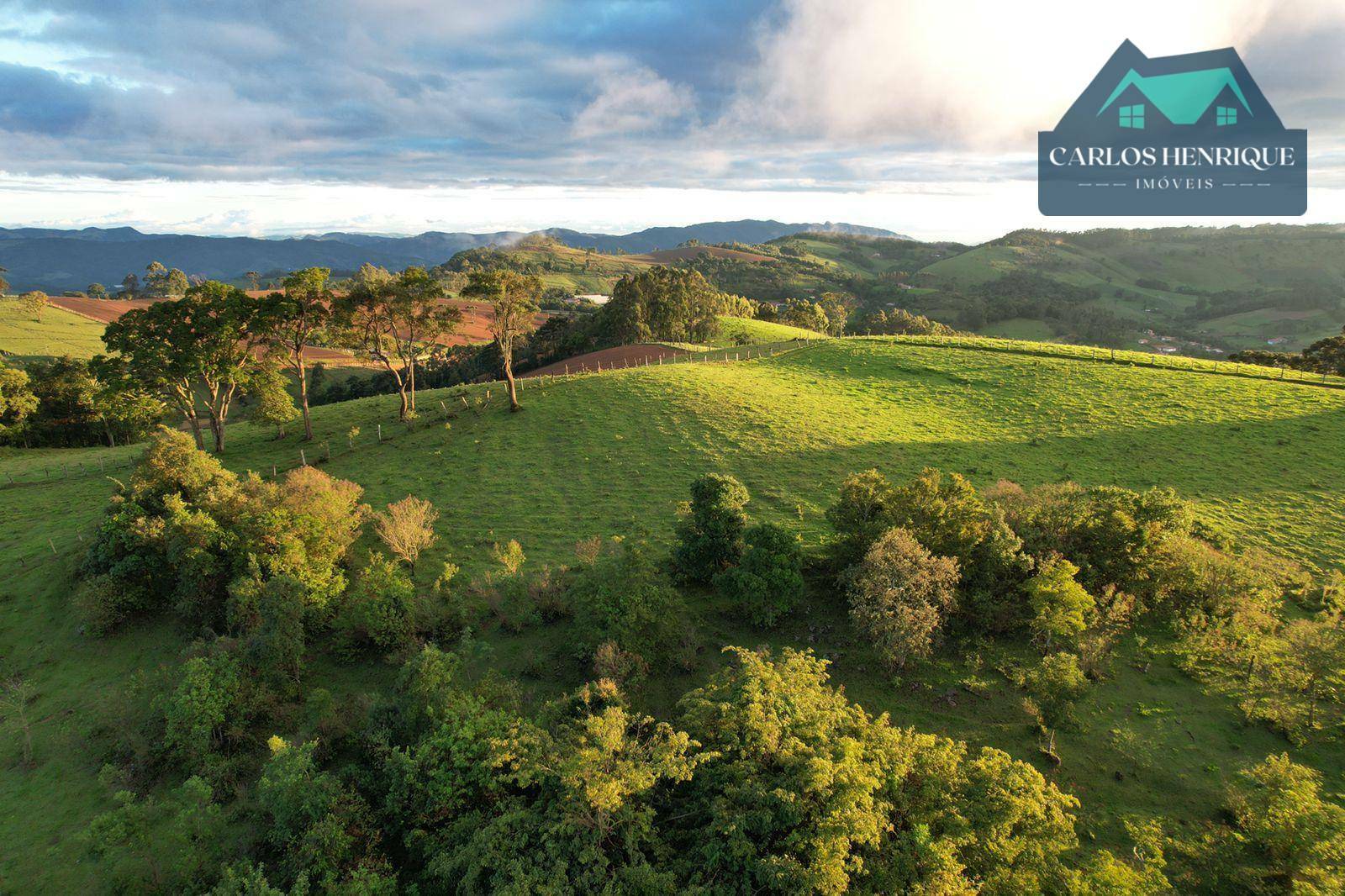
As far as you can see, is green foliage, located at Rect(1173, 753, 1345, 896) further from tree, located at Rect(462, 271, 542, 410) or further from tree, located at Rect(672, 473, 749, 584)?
tree, located at Rect(462, 271, 542, 410)

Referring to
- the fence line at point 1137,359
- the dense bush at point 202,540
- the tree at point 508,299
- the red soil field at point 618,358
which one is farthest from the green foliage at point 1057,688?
the red soil field at point 618,358

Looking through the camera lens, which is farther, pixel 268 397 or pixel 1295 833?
pixel 268 397

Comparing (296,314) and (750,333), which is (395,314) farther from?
(750,333)

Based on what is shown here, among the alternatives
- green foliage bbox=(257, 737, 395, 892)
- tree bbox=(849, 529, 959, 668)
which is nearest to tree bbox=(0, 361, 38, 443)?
green foliage bbox=(257, 737, 395, 892)

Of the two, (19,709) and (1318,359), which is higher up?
(1318,359)

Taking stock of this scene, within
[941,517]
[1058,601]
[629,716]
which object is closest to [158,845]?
[629,716]

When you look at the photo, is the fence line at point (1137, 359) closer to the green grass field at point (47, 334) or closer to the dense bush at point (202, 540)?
the dense bush at point (202, 540)
